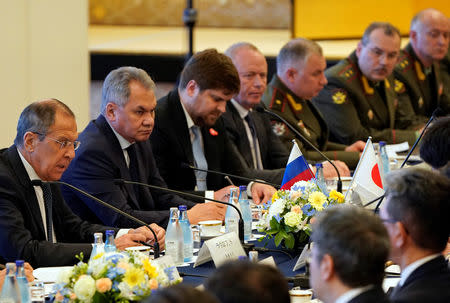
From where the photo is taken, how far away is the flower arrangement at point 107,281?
7.31 ft

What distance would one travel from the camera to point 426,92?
Answer: 7.63 metres

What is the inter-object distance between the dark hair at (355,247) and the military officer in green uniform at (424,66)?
215 inches

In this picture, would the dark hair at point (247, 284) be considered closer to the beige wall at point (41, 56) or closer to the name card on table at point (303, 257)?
the name card on table at point (303, 257)

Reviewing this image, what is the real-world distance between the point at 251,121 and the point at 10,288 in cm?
313

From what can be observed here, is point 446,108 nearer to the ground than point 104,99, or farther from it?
nearer to the ground

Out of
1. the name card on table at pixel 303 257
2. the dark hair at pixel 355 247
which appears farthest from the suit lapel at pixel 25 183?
the dark hair at pixel 355 247

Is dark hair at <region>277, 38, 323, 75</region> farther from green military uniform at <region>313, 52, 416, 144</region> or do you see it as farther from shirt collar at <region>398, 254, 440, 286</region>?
shirt collar at <region>398, 254, 440, 286</region>

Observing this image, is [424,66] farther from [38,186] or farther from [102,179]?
[38,186]

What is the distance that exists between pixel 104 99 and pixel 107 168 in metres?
0.37

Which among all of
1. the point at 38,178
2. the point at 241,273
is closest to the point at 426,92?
the point at 38,178

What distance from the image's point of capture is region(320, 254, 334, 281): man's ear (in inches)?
79.5

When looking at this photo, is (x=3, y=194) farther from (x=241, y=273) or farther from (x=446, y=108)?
(x=446, y=108)

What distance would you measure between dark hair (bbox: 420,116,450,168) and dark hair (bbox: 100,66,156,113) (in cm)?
130

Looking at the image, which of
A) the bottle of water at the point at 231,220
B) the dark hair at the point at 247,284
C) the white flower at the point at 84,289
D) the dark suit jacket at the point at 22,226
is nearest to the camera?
the dark hair at the point at 247,284
